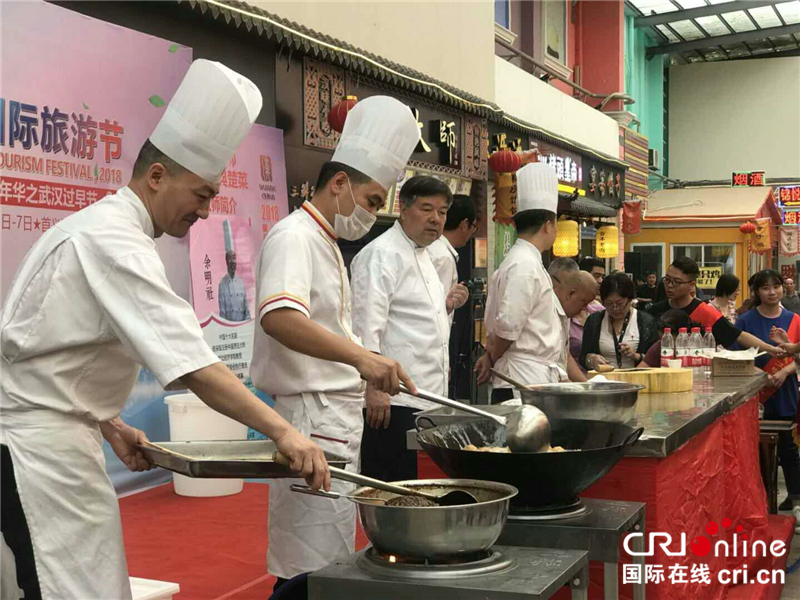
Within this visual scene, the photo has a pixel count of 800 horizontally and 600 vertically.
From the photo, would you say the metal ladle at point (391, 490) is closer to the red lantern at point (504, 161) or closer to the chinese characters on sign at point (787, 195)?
the red lantern at point (504, 161)

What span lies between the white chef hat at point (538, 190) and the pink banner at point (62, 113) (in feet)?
6.25

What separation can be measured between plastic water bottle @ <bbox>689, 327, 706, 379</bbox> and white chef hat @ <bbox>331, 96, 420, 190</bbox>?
269 centimetres

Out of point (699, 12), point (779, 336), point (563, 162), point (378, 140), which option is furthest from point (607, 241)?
point (378, 140)

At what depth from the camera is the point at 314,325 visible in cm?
244

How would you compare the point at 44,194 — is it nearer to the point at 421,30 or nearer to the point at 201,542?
the point at 201,542

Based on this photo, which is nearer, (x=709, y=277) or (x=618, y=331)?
(x=618, y=331)

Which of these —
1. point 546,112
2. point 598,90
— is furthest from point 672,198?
point 546,112

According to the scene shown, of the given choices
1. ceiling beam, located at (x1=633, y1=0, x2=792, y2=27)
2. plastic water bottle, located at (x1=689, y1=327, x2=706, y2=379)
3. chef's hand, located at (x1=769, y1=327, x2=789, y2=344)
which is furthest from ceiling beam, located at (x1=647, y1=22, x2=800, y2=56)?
plastic water bottle, located at (x1=689, y1=327, x2=706, y2=379)

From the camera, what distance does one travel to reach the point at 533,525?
2.15 meters

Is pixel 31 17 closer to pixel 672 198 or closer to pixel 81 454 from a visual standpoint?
pixel 81 454

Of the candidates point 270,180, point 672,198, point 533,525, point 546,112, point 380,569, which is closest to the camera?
point 380,569

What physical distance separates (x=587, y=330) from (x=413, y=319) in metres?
1.97

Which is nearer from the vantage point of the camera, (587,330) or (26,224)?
(26,224)

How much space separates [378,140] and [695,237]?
780 inches
